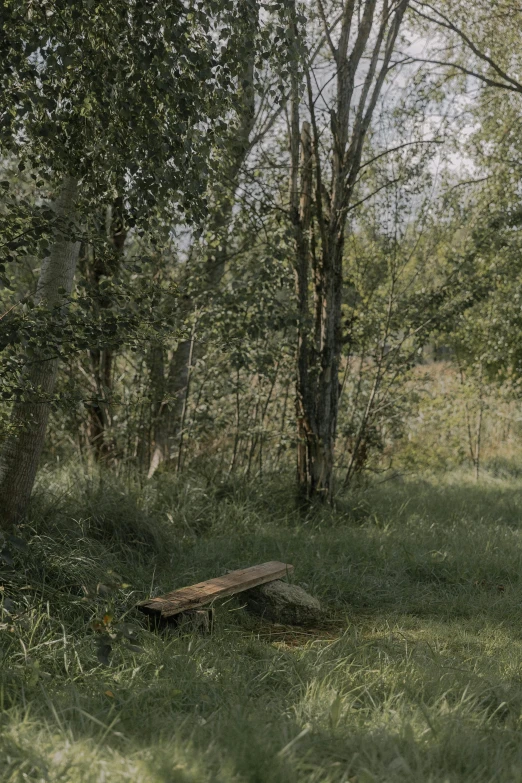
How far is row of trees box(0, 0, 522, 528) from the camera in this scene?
3.68 meters

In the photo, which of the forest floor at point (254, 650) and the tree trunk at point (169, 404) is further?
the tree trunk at point (169, 404)

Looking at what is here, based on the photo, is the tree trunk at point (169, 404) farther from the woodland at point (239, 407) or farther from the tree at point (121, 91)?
the tree at point (121, 91)

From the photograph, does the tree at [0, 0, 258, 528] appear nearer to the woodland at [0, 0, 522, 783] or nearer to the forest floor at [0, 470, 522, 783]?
the woodland at [0, 0, 522, 783]

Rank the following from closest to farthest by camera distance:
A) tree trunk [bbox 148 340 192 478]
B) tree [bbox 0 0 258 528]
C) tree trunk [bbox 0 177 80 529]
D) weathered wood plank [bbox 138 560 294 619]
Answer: tree [bbox 0 0 258 528] → weathered wood plank [bbox 138 560 294 619] → tree trunk [bbox 0 177 80 529] → tree trunk [bbox 148 340 192 478]

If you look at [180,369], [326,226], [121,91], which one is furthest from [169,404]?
[121,91]

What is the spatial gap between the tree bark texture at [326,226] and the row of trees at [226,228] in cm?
2

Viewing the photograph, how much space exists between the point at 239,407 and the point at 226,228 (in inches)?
74.2

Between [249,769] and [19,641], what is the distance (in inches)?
61.5

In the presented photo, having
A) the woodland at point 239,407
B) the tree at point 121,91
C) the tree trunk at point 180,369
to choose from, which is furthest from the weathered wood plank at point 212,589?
the tree trunk at point 180,369

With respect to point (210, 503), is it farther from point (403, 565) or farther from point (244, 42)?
point (244, 42)

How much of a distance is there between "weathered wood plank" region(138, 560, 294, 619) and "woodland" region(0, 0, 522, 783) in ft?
0.42

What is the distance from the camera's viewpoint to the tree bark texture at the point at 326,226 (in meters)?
7.09

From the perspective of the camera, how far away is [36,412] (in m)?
4.90

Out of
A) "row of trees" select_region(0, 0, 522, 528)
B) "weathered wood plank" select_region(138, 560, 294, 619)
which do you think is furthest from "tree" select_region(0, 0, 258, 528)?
"weathered wood plank" select_region(138, 560, 294, 619)
